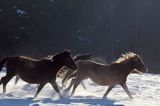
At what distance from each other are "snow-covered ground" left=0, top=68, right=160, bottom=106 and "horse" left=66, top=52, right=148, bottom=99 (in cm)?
50

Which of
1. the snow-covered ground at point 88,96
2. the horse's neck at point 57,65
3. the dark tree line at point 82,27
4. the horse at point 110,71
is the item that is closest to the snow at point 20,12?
the dark tree line at point 82,27

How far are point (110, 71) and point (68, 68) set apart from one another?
143cm

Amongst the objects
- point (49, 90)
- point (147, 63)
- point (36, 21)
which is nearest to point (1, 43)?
point (36, 21)

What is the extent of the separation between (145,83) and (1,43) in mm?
26434

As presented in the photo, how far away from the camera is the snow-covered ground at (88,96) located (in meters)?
12.2

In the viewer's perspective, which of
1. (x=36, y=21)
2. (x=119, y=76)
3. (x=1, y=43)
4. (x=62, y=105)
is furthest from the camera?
(x=36, y=21)

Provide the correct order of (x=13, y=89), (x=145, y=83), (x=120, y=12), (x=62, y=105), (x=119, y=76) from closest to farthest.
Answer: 1. (x=62, y=105)
2. (x=119, y=76)
3. (x=13, y=89)
4. (x=145, y=83)
5. (x=120, y=12)

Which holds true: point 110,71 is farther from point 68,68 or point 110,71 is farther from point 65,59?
point 65,59

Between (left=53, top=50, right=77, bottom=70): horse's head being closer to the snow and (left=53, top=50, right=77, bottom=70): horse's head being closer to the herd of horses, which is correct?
the herd of horses

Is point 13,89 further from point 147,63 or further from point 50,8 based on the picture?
point 50,8

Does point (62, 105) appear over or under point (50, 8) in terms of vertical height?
under

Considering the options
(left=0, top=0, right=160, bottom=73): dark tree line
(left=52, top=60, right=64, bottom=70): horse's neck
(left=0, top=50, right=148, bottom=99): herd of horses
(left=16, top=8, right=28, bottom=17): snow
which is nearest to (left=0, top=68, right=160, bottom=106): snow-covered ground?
(left=0, top=50, right=148, bottom=99): herd of horses

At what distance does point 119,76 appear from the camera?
1488cm

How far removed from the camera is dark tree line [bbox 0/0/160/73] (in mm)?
45750
